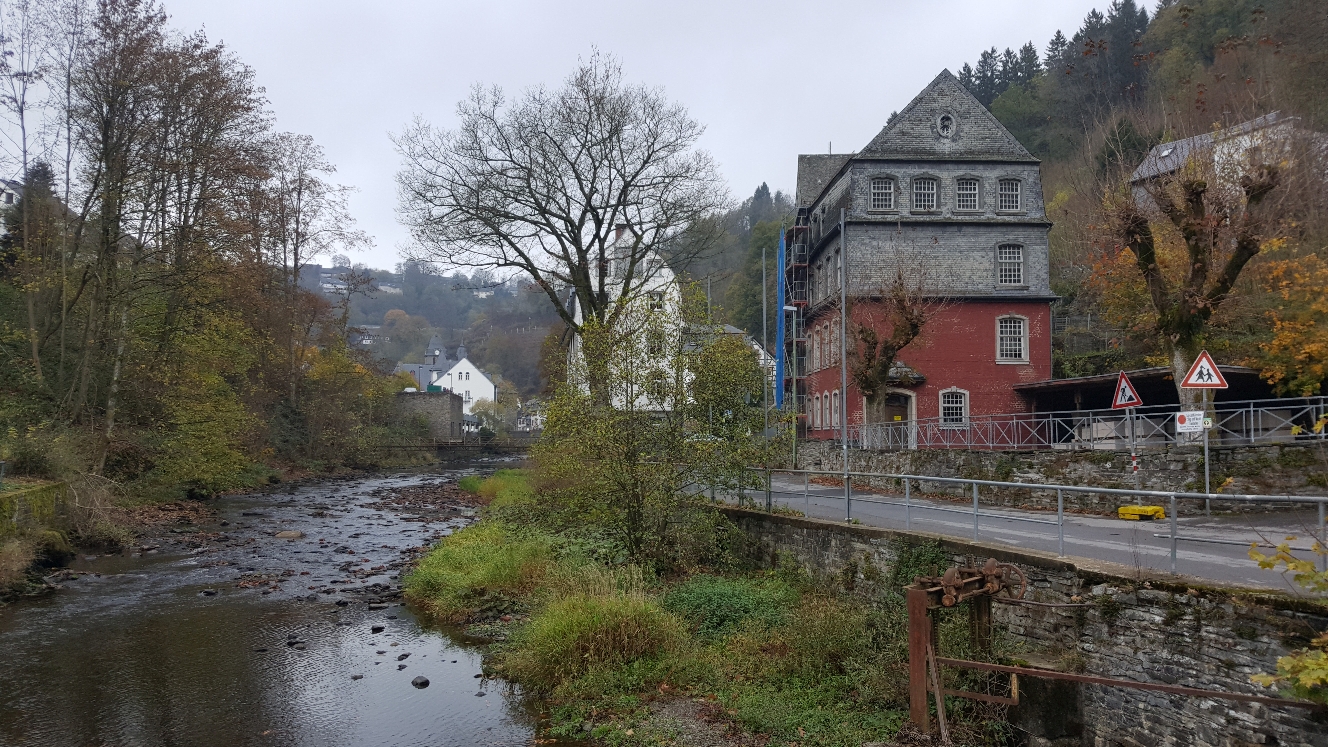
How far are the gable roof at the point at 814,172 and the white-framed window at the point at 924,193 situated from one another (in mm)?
10558

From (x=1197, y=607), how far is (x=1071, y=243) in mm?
39530

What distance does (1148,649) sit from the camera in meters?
7.35

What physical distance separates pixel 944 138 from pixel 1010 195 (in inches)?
135

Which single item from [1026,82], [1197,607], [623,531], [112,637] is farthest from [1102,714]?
[1026,82]

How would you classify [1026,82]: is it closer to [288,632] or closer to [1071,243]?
[1071,243]

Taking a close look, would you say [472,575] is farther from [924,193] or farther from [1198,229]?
[924,193]

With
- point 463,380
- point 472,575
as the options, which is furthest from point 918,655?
point 463,380

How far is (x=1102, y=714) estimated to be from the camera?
7.67 meters

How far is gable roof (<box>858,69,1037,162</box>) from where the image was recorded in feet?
108

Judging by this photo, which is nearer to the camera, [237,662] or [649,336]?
[237,662]

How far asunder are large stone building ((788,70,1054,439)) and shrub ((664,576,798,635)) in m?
20.9

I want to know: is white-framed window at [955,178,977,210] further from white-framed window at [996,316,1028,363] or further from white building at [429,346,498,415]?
white building at [429,346,498,415]

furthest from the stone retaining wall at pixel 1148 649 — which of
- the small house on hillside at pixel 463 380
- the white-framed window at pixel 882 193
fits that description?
the small house on hillside at pixel 463 380

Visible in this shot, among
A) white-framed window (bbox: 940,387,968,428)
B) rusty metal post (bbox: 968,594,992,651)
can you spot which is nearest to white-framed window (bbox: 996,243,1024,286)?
white-framed window (bbox: 940,387,968,428)
